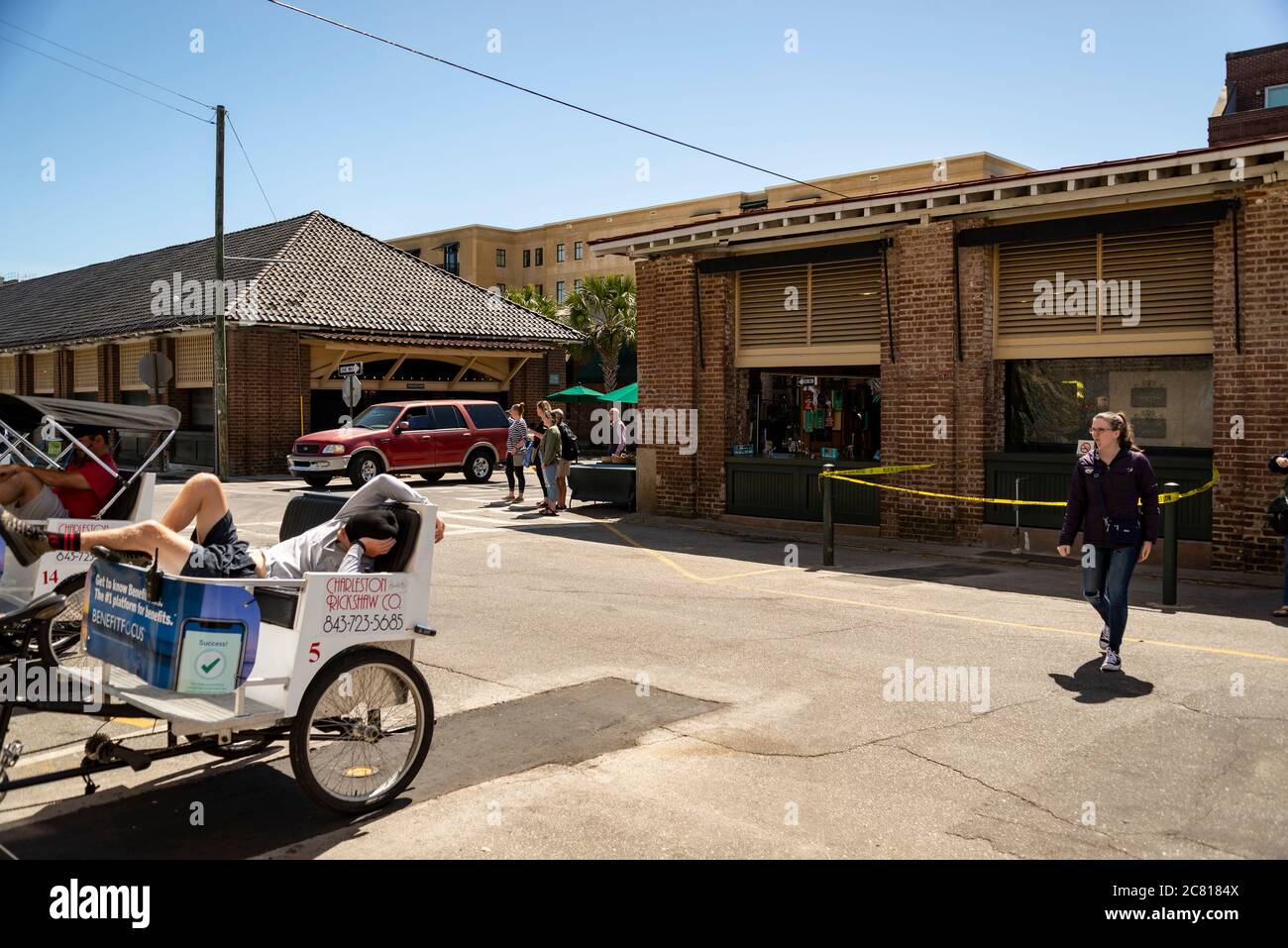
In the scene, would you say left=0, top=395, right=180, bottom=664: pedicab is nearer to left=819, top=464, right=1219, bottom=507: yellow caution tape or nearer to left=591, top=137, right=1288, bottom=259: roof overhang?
left=819, top=464, right=1219, bottom=507: yellow caution tape

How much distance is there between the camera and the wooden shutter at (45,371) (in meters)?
41.2

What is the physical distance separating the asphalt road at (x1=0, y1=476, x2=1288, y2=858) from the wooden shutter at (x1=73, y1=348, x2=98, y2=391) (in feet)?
111

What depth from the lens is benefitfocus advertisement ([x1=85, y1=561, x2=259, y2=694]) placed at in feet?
15.1

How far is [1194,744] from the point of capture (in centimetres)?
594

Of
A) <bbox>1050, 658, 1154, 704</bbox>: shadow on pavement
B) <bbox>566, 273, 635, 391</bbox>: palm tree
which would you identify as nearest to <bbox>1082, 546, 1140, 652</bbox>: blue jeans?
<bbox>1050, 658, 1154, 704</bbox>: shadow on pavement

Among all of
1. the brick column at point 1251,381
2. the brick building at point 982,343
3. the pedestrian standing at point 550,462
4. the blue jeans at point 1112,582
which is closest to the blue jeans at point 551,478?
the pedestrian standing at point 550,462

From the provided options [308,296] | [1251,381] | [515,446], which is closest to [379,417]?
[515,446]

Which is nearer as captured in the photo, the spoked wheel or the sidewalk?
the spoked wheel

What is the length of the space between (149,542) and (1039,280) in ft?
40.7

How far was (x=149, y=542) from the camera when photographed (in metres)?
5.02
